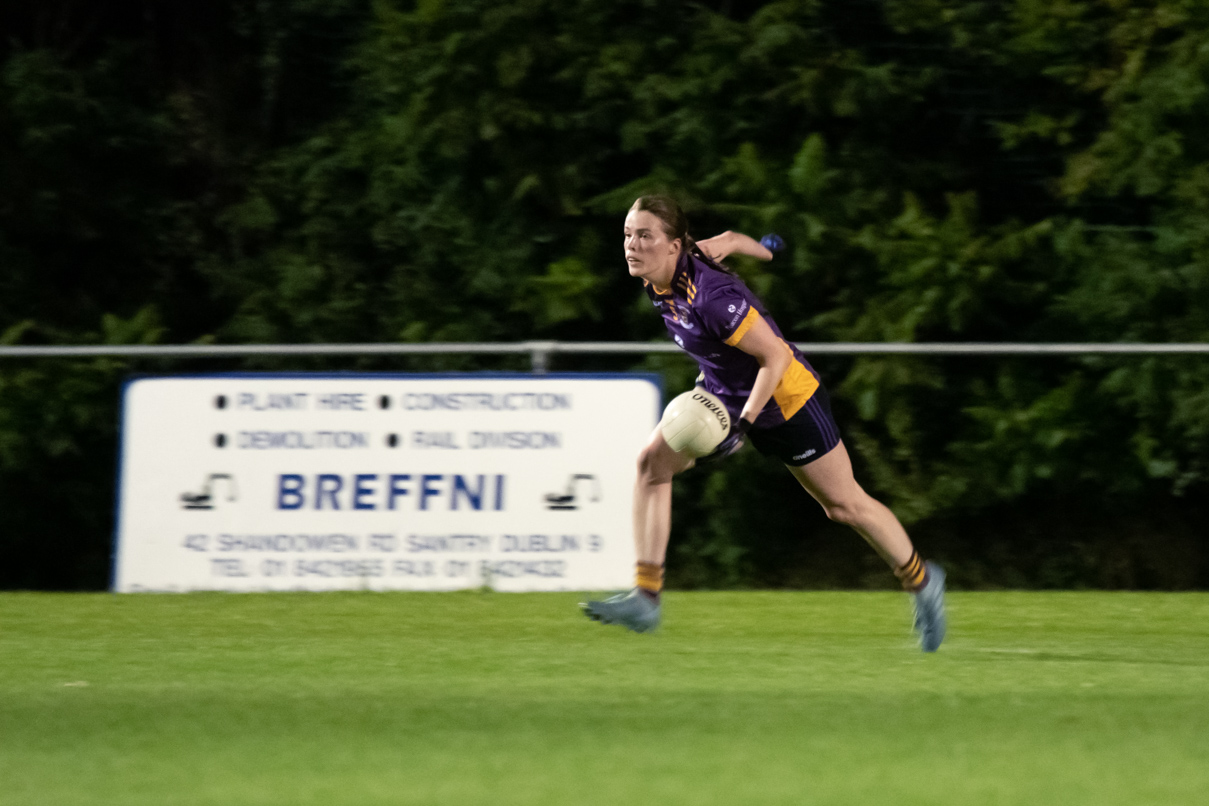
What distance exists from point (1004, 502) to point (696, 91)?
11.9ft

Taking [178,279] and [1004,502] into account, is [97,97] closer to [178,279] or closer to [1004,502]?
[178,279]

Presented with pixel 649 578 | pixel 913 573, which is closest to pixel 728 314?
pixel 649 578

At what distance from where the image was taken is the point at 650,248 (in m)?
6.98

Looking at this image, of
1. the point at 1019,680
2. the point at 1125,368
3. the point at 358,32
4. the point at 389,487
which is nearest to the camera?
the point at 1019,680

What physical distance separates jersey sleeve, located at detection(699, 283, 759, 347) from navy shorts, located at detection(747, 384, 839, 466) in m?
0.41

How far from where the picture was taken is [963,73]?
13078 millimetres

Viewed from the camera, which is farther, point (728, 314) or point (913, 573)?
point (913, 573)

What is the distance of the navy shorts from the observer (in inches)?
276

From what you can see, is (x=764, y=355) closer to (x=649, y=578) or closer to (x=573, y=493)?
(x=649, y=578)

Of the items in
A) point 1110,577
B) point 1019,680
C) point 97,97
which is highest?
point 97,97

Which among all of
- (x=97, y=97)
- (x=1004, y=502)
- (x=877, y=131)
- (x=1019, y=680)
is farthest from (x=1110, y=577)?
(x=97, y=97)

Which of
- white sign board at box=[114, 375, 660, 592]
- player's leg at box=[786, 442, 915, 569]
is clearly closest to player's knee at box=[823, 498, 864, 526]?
player's leg at box=[786, 442, 915, 569]

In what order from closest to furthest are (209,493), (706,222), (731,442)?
(731,442) < (209,493) < (706,222)

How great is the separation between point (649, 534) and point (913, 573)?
3.51ft
